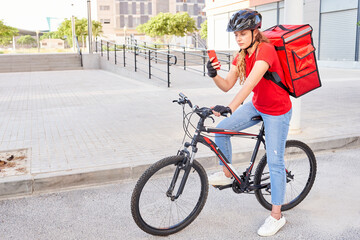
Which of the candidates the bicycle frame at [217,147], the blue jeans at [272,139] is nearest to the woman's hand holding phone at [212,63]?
the bicycle frame at [217,147]

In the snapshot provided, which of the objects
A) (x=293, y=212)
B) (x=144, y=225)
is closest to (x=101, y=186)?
(x=144, y=225)

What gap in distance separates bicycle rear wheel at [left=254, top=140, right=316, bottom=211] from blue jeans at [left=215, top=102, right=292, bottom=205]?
245 mm

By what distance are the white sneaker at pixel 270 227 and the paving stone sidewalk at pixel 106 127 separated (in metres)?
1.97

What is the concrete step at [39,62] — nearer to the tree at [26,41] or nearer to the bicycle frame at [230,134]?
the bicycle frame at [230,134]

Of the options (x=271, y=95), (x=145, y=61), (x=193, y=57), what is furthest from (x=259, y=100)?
(x=193, y=57)

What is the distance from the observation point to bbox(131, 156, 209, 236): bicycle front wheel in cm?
306

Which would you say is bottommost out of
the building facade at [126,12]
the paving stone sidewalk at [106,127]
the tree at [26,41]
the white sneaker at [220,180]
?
the paving stone sidewalk at [106,127]

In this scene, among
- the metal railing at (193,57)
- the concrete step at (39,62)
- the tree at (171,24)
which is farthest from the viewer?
the tree at (171,24)

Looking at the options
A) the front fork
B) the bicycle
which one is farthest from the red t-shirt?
the front fork

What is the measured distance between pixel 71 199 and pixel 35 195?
456mm

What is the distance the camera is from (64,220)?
3.71 m

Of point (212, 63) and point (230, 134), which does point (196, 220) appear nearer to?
point (230, 134)

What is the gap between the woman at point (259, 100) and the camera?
299 cm

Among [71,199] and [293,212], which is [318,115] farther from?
[71,199]
